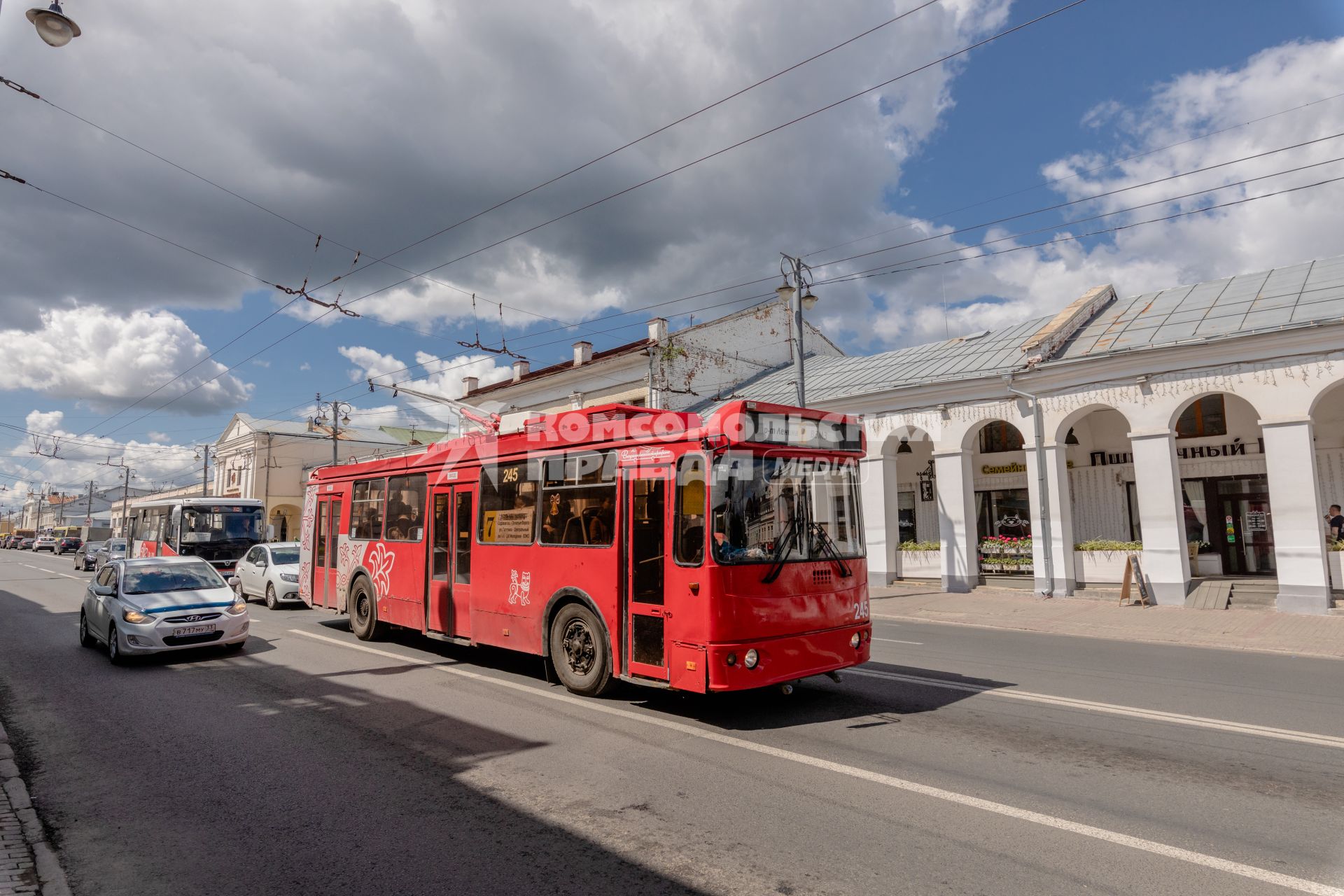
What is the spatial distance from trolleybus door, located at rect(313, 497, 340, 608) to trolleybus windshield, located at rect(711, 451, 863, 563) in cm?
938

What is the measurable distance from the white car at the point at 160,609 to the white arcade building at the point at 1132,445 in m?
11.1

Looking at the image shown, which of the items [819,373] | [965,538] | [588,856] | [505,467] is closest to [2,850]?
[588,856]

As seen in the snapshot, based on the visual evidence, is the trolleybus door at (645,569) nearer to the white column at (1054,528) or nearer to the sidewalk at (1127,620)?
the sidewalk at (1127,620)

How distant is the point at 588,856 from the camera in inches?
160

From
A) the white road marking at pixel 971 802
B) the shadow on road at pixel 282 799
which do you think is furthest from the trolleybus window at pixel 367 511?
the white road marking at pixel 971 802

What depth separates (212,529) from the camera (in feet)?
72.8

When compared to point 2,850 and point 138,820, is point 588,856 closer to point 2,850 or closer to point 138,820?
point 138,820

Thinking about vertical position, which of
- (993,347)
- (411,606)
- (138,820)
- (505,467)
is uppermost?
(993,347)

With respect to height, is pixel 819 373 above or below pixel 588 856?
above

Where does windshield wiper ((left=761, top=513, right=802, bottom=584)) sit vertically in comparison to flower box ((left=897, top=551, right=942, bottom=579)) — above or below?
above

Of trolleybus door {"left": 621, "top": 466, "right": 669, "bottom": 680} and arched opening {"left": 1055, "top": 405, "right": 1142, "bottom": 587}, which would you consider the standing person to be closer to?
arched opening {"left": 1055, "top": 405, "right": 1142, "bottom": 587}

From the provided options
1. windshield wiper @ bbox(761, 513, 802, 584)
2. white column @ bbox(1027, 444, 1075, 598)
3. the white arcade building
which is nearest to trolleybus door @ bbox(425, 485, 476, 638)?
windshield wiper @ bbox(761, 513, 802, 584)

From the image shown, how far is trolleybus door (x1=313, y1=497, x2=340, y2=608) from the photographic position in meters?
A: 13.4

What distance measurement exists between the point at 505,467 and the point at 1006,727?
20.6 ft
